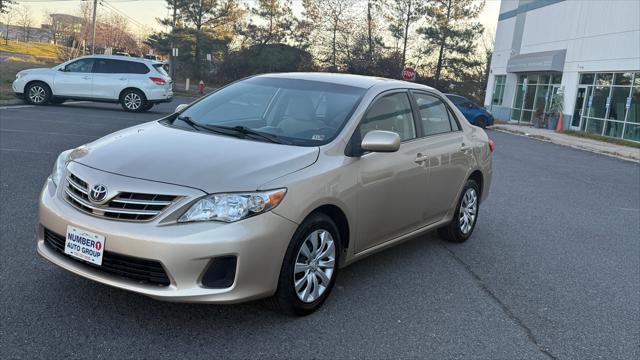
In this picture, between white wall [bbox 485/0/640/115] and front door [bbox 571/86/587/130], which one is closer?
white wall [bbox 485/0/640/115]

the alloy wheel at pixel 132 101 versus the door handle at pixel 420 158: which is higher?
the door handle at pixel 420 158

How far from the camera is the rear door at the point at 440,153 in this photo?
17.0ft

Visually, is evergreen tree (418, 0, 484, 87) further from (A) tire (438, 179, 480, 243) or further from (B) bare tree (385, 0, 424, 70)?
(A) tire (438, 179, 480, 243)

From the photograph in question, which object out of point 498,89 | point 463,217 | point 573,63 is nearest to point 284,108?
point 463,217

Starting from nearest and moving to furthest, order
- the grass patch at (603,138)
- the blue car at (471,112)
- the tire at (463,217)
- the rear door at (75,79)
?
1. the tire at (463,217)
2. the rear door at (75,79)
3. the grass patch at (603,138)
4. the blue car at (471,112)

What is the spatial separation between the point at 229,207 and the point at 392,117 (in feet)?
6.73

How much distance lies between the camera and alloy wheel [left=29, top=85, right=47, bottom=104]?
17688 mm

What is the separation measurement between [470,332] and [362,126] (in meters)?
1.70

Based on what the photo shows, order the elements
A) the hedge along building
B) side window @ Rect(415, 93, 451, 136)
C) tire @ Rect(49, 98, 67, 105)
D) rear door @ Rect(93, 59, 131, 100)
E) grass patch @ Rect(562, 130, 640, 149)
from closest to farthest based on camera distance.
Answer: side window @ Rect(415, 93, 451, 136) < rear door @ Rect(93, 59, 131, 100) < tire @ Rect(49, 98, 67, 105) < grass patch @ Rect(562, 130, 640, 149) < the hedge along building

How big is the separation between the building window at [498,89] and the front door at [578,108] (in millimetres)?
9923

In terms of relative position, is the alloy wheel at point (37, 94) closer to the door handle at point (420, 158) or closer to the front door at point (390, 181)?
the front door at point (390, 181)

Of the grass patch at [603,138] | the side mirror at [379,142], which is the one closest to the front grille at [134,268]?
the side mirror at [379,142]

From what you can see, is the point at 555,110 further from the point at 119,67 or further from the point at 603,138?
the point at 119,67

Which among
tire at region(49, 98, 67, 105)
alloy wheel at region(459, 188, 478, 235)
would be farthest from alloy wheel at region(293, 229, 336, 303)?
tire at region(49, 98, 67, 105)
